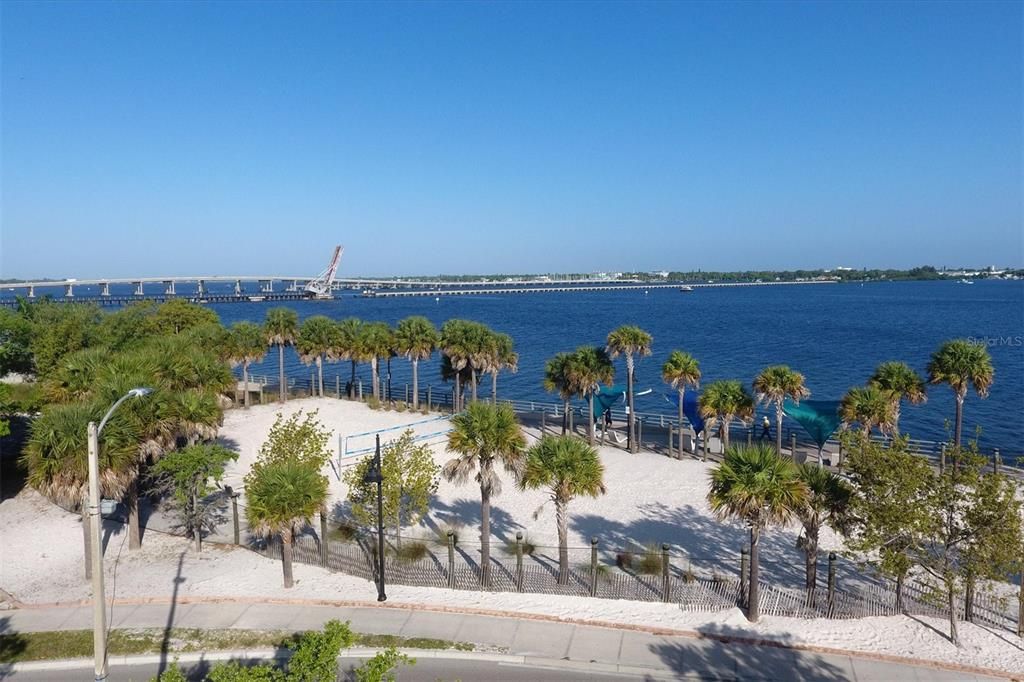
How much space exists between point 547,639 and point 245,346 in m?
34.4

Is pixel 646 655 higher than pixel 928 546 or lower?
lower

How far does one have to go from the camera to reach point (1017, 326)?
121 meters

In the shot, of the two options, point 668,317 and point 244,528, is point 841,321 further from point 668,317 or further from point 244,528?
→ point 244,528

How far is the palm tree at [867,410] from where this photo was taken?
29562 millimetres

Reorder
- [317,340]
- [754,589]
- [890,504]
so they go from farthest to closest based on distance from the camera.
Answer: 1. [317,340]
2. [754,589]
3. [890,504]

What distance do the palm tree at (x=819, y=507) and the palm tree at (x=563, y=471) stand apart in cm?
528

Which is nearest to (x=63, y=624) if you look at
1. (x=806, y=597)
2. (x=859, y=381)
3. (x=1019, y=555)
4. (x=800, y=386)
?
(x=806, y=597)

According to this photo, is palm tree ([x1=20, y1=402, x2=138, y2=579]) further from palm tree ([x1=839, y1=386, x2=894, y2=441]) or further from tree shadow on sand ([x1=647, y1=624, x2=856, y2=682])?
palm tree ([x1=839, y1=386, x2=894, y2=441])

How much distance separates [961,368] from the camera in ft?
99.2

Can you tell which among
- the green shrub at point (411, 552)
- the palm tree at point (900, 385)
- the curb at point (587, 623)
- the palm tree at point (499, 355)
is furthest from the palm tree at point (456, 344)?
the curb at point (587, 623)

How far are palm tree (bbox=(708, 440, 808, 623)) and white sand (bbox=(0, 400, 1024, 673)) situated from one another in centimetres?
255

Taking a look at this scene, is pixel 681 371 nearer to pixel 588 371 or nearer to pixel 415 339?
pixel 588 371

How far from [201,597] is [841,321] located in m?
136

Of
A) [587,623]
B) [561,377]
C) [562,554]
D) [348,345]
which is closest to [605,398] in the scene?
[561,377]
